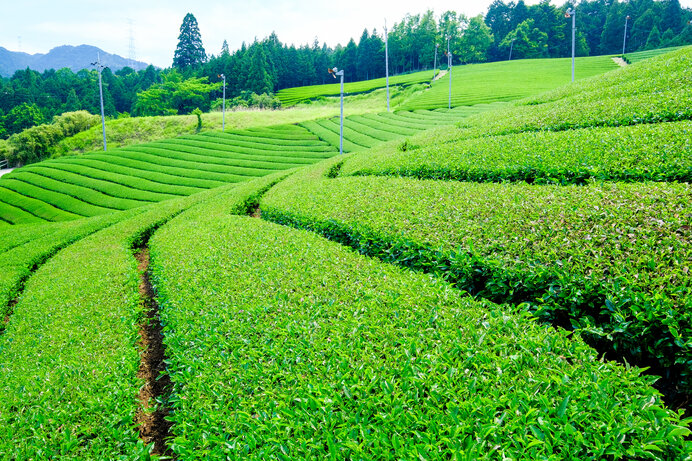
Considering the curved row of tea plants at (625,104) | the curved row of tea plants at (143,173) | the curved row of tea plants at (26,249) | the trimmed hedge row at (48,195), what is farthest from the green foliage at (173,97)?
the curved row of tea plants at (625,104)

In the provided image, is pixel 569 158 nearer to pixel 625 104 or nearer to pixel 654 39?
pixel 625 104

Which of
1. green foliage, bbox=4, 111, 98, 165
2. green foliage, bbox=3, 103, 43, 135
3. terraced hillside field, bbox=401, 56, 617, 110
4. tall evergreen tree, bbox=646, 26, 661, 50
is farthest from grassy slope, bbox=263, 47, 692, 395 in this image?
tall evergreen tree, bbox=646, 26, 661, 50

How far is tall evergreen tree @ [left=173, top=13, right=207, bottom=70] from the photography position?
94.8 m

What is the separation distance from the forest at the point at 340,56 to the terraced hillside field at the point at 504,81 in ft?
46.1

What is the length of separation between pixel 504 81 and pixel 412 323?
210ft

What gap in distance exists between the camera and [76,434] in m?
3.69

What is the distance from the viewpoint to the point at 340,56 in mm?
96625

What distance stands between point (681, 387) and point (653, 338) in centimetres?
45

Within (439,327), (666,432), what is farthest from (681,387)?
(439,327)

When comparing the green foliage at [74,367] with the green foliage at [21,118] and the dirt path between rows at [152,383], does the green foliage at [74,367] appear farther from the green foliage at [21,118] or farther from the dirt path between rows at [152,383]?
the green foliage at [21,118]

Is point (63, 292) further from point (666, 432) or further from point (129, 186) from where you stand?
point (129, 186)

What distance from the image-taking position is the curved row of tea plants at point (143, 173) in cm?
2380

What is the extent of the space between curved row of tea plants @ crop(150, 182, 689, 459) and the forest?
63221 mm

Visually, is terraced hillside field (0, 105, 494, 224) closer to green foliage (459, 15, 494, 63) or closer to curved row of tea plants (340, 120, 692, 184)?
curved row of tea plants (340, 120, 692, 184)
